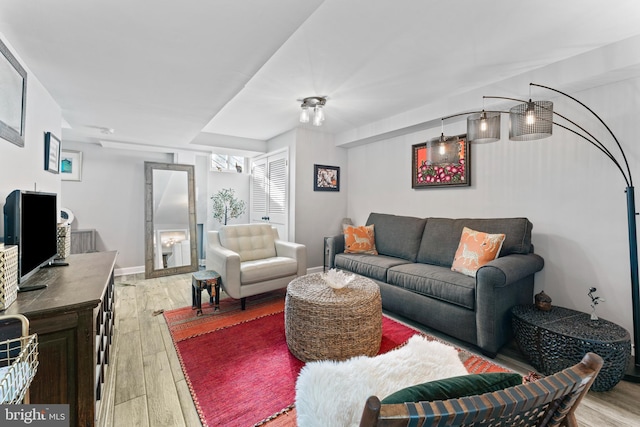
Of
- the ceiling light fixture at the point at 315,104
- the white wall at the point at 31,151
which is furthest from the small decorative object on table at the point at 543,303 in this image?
the white wall at the point at 31,151

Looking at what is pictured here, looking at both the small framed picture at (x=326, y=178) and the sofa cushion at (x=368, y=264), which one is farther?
the small framed picture at (x=326, y=178)

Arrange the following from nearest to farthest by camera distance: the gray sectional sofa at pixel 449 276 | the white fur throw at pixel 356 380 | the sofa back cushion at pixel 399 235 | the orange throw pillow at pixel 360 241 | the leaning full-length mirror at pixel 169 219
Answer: the white fur throw at pixel 356 380 < the gray sectional sofa at pixel 449 276 < the sofa back cushion at pixel 399 235 < the orange throw pillow at pixel 360 241 < the leaning full-length mirror at pixel 169 219

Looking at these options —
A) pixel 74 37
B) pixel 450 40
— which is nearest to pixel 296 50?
pixel 450 40

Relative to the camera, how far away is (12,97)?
1634mm

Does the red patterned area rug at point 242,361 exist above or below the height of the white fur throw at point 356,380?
below

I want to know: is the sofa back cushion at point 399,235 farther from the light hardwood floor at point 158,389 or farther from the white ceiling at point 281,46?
the white ceiling at point 281,46

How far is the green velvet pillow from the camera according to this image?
62 cm

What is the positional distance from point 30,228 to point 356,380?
1.90m

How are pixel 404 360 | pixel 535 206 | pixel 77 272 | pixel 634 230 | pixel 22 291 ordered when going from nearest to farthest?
pixel 404 360
pixel 22 291
pixel 77 272
pixel 634 230
pixel 535 206

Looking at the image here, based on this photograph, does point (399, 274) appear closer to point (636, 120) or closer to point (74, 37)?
point (636, 120)

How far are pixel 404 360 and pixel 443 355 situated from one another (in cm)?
19

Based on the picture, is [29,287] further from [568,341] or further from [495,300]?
[568,341]

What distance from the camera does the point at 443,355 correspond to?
119 centimetres

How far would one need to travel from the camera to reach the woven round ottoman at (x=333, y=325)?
199 centimetres
